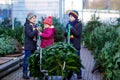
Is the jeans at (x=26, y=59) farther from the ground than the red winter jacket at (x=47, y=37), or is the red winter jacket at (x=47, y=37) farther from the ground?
the red winter jacket at (x=47, y=37)

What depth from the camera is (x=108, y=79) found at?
25.8 ft

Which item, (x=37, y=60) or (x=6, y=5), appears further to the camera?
(x=6, y=5)

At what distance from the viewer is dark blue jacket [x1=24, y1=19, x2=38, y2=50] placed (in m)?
8.65

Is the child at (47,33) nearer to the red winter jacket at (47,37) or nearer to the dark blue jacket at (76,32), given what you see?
the red winter jacket at (47,37)

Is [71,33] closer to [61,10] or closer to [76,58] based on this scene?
[76,58]

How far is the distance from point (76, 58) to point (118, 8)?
1529cm

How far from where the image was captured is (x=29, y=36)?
8.74 meters

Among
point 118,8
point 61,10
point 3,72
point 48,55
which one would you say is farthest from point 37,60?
point 118,8

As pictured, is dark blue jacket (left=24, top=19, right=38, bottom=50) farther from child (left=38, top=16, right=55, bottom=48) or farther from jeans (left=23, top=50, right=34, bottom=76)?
child (left=38, top=16, right=55, bottom=48)

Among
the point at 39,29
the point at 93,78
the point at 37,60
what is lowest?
the point at 93,78

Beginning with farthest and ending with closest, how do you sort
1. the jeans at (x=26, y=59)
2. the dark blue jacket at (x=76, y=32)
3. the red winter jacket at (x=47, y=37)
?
the jeans at (x=26, y=59)
the dark blue jacket at (x=76, y=32)
the red winter jacket at (x=47, y=37)

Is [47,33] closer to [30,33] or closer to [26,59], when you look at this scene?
[30,33]

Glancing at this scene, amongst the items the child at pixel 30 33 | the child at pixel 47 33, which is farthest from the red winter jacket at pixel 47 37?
the child at pixel 30 33

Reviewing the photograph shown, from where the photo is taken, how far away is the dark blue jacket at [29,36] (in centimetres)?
865
